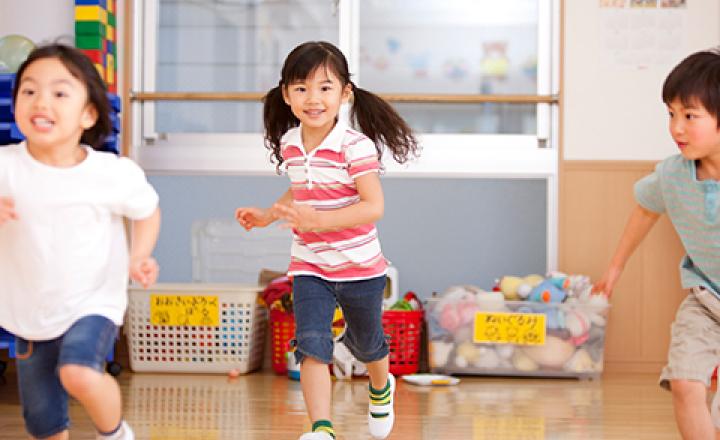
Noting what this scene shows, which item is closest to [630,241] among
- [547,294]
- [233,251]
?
[547,294]

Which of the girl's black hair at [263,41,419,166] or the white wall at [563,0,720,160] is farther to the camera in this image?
the white wall at [563,0,720,160]

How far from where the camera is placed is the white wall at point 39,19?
3.61 m

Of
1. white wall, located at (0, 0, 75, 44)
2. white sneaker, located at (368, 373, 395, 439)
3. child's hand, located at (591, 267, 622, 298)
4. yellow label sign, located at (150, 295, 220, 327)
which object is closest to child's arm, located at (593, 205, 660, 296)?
child's hand, located at (591, 267, 622, 298)

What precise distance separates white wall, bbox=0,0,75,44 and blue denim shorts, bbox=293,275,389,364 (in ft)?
6.04

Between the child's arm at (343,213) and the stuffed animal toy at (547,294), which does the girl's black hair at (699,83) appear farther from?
the stuffed animal toy at (547,294)

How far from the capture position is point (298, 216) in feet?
6.53

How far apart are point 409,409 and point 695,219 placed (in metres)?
1.05

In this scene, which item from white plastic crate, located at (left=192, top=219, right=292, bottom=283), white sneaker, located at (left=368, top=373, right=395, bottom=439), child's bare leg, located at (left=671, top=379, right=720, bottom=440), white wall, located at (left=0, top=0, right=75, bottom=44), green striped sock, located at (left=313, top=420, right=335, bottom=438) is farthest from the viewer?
white plastic crate, located at (left=192, top=219, right=292, bottom=283)

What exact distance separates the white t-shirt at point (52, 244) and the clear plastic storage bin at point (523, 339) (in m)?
1.83

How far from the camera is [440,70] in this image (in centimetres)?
371

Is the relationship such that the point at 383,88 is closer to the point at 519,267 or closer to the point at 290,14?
the point at 290,14

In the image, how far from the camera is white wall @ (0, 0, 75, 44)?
3.61 m

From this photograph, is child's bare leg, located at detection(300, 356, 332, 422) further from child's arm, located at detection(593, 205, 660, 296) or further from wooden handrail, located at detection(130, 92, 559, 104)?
wooden handrail, located at detection(130, 92, 559, 104)

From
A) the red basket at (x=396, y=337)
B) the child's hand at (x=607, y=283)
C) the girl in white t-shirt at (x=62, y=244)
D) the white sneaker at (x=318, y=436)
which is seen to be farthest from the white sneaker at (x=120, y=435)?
the red basket at (x=396, y=337)
